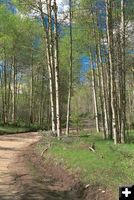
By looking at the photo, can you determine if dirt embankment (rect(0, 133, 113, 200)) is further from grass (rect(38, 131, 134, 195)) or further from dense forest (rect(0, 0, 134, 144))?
dense forest (rect(0, 0, 134, 144))

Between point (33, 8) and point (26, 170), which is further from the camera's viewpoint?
point (33, 8)

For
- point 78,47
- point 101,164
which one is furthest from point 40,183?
point 78,47

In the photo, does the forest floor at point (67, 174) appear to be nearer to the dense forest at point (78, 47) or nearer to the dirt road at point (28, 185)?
the dirt road at point (28, 185)

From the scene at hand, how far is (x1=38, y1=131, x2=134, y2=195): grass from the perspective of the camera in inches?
445

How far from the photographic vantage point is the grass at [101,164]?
11.3 metres

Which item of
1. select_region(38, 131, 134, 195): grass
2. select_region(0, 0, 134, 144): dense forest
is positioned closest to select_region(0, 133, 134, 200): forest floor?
select_region(38, 131, 134, 195): grass

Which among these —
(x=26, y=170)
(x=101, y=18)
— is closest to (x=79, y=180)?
(x=26, y=170)

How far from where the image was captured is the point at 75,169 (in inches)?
530

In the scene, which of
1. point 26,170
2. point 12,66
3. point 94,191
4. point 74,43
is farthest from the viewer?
point 12,66

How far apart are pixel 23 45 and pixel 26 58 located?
5.57m

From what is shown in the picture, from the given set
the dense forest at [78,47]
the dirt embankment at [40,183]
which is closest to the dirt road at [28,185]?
the dirt embankment at [40,183]

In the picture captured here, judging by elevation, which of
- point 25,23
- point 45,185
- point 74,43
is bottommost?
point 45,185

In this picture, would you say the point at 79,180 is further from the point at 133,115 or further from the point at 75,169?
the point at 133,115

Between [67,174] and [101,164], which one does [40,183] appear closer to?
[67,174]
